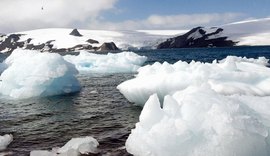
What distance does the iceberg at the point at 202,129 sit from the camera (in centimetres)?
864

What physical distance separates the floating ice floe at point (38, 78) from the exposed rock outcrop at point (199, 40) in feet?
527

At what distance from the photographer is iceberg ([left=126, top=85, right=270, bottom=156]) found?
8.64 meters

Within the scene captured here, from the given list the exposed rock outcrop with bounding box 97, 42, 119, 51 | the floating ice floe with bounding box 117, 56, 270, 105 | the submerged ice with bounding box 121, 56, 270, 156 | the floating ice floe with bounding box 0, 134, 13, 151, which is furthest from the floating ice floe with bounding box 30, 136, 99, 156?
the exposed rock outcrop with bounding box 97, 42, 119, 51

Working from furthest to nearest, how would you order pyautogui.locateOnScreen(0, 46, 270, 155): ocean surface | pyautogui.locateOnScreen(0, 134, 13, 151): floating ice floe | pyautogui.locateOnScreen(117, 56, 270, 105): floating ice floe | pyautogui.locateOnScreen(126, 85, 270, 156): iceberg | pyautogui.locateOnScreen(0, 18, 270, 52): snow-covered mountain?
pyautogui.locateOnScreen(0, 18, 270, 52): snow-covered mountain < pyautogui.locateOnScreen(117, 56, 270, 105): floating ice floe < pyautogui.locateOnScreen(0, 46, 270, 155): ocean surface < pyautogui.locateOnScreen(0, 134, 13, 151): floating ice floe < pyautogui.locateOnScreen(126, 85, 270, 156): iceberg

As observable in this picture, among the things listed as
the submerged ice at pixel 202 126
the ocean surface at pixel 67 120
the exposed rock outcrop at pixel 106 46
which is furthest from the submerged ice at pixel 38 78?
the exposed rock outcrop at pixel 106 46

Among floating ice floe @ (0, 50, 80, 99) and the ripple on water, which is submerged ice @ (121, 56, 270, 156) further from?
floating ice floe @ (0, 50, 80, 99)

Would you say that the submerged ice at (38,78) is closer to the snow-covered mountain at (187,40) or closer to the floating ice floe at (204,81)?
the floating ice floe at (204,81)

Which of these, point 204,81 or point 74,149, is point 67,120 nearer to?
point 74,149

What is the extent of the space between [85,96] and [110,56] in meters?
25.6

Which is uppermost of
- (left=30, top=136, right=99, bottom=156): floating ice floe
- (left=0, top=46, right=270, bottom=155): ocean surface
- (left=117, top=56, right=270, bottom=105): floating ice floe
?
(left=117, top=56, right=270, bottom=105): floating ice floe

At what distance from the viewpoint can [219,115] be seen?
355 inches

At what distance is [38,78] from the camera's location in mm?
22844

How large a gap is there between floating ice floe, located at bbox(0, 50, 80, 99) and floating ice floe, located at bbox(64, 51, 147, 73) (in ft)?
61.5

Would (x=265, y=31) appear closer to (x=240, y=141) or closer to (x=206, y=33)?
(x=206, y=33)
